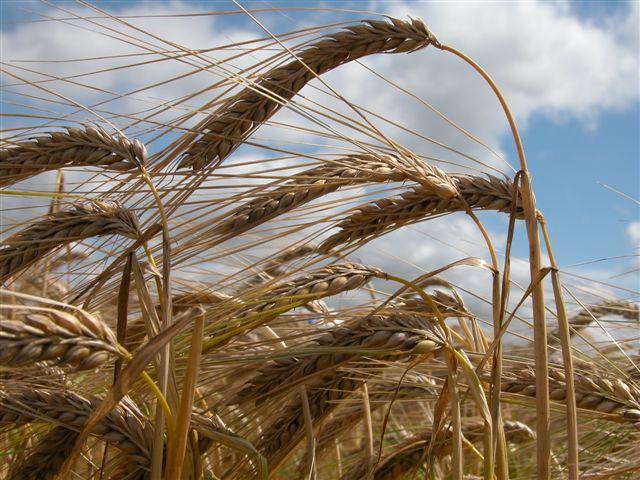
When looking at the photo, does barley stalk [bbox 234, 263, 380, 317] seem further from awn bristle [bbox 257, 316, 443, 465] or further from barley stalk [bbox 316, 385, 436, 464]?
barley stalk [bbox 316, 385, 436, 464]

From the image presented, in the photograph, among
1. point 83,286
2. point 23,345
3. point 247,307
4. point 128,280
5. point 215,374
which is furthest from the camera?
point 83,286

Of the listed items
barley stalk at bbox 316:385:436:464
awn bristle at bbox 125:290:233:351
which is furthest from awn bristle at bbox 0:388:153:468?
barley stalk at bbox 316:385:436:464

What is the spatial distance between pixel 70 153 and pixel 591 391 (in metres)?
1.30

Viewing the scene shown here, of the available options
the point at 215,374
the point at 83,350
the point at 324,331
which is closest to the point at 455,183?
the point at 324,331

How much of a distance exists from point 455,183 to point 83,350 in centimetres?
104

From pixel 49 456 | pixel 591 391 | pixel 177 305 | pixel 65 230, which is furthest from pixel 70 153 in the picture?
pixel 591 391

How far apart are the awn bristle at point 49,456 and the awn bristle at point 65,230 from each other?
359 mm

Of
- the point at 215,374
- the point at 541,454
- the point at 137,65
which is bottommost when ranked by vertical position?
the point at 215,374

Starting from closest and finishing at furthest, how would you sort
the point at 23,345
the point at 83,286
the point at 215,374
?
the point at 23,345, the point at 215,374, the point at 83,286

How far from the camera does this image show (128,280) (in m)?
1.40

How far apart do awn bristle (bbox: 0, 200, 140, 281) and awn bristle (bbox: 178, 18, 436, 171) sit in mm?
200

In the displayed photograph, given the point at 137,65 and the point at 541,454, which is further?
the point at 137,65

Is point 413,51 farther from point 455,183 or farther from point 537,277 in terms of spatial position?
point 537,277

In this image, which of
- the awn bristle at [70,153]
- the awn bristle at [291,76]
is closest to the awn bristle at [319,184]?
the awn bristle at [291,76]
